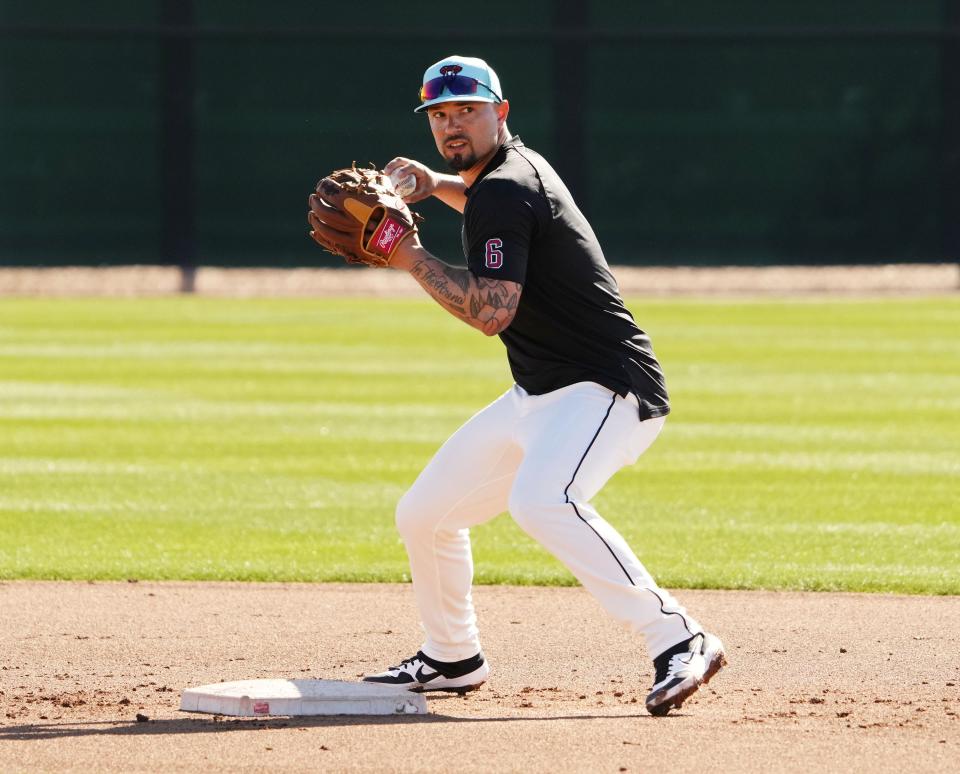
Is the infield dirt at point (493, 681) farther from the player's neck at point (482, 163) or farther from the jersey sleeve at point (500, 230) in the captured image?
the player's neck at point (482, 163)

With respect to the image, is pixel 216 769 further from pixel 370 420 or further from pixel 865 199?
pixel 865 199

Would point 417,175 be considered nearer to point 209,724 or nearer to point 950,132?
point 209,724

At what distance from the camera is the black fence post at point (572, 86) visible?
27.2m

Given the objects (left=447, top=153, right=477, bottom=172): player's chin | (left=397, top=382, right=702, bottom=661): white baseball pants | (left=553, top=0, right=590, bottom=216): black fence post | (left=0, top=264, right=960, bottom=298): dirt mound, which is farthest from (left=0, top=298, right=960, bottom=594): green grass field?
(left=553, top=0, right=590, bottom=216): black fence post

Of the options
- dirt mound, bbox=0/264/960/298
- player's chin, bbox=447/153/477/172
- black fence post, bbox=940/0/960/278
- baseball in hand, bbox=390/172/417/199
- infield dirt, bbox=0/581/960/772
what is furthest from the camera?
black fence post, bbox=940/0/960/278

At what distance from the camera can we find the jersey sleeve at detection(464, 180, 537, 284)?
497 centimetres

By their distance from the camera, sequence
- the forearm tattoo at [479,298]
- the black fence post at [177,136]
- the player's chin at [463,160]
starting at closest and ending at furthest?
the forearm tattoo at [479,298]
the player's chin at [463,160]
the black fence post at [177,136]

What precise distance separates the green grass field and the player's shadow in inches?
92.3

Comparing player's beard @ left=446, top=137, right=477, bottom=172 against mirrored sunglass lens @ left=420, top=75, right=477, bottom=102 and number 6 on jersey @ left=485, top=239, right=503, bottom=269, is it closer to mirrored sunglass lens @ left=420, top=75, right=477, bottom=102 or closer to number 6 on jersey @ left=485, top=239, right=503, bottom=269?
mirrored sunglass lens @ left=420, top=75, right=477, bottom=102

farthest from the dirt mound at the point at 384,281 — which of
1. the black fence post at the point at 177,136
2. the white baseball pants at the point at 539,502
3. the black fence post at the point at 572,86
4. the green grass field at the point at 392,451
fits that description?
the white baseball pants at the point at 539,502

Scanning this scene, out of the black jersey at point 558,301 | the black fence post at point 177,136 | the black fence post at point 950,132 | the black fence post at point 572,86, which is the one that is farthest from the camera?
the black fence post at point 572,86

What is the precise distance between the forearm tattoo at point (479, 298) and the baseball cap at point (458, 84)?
1.77ft

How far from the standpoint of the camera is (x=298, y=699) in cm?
520

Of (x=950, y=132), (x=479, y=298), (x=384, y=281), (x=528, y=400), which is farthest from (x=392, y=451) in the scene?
(x=950, y=132)
